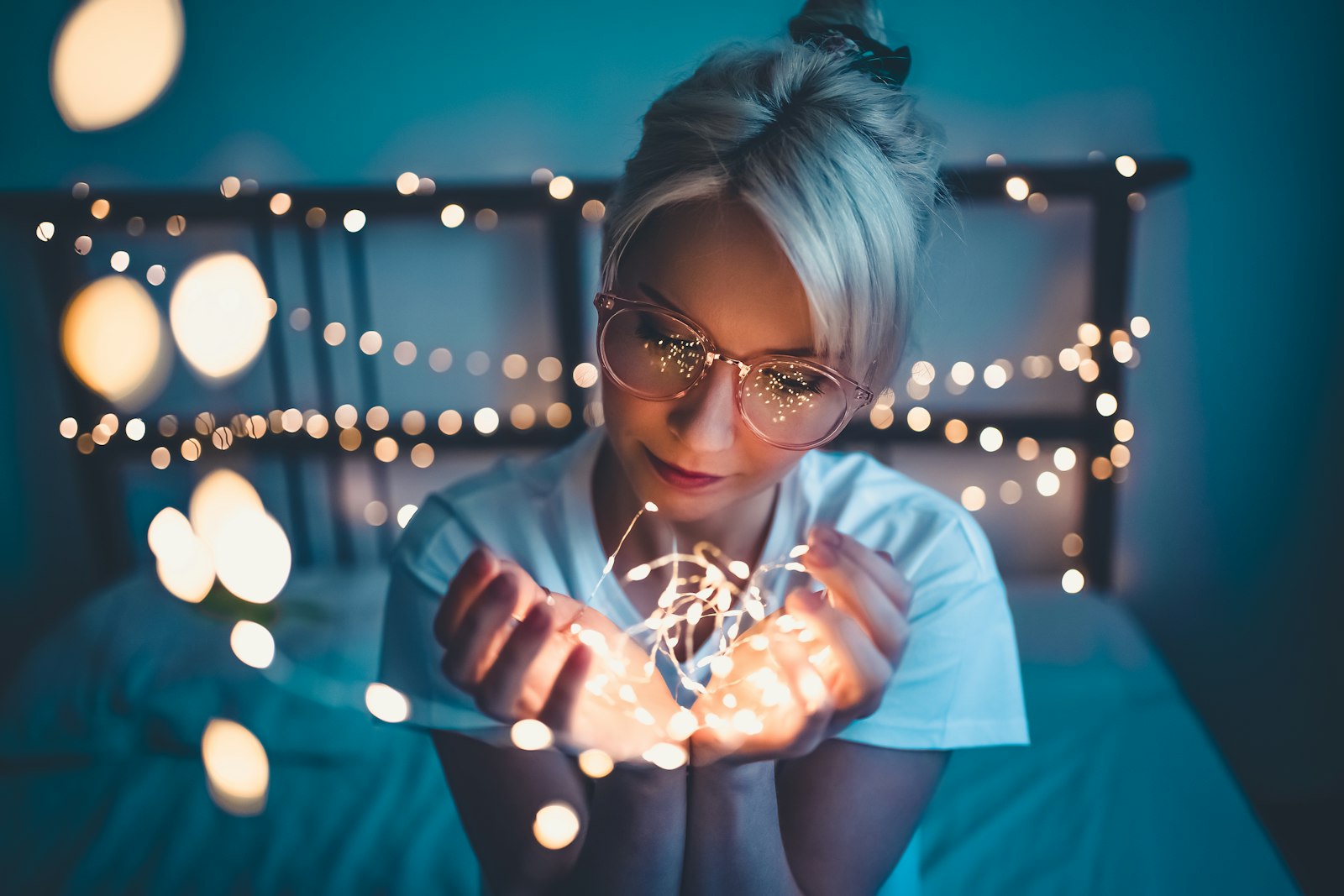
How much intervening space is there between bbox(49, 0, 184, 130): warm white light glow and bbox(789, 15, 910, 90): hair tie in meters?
1.22

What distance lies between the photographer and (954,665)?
0.86 metres

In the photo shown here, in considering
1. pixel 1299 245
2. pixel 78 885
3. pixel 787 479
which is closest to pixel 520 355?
pixel 787 479

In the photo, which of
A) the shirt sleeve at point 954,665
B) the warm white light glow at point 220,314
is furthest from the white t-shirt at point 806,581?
the warm white light glow at point 220,314

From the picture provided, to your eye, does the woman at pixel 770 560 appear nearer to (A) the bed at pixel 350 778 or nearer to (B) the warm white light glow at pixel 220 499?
(A) the bed at pixel 350 778

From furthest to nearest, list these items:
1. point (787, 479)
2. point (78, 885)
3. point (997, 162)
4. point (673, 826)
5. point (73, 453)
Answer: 1. point (73, 453)
2. point (997, 162)
3. point (78, 885)
4. point (787, 479)
5. point (673, 826)

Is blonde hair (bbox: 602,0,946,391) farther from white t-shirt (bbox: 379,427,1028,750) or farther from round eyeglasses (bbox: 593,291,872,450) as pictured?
white t-shirt (bbox: 379,427,1028,750)

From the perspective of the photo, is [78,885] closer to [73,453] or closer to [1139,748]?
[73,453]

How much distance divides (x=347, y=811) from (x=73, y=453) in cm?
105

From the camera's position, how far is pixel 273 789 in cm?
123

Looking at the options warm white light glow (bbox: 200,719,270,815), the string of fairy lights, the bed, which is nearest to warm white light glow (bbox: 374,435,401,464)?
the string of fairy lights

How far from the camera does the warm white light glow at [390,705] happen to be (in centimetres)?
85

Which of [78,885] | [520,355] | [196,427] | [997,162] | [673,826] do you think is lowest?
[78,885]

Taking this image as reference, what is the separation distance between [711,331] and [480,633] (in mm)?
307

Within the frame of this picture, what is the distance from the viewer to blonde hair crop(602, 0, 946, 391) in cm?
67
